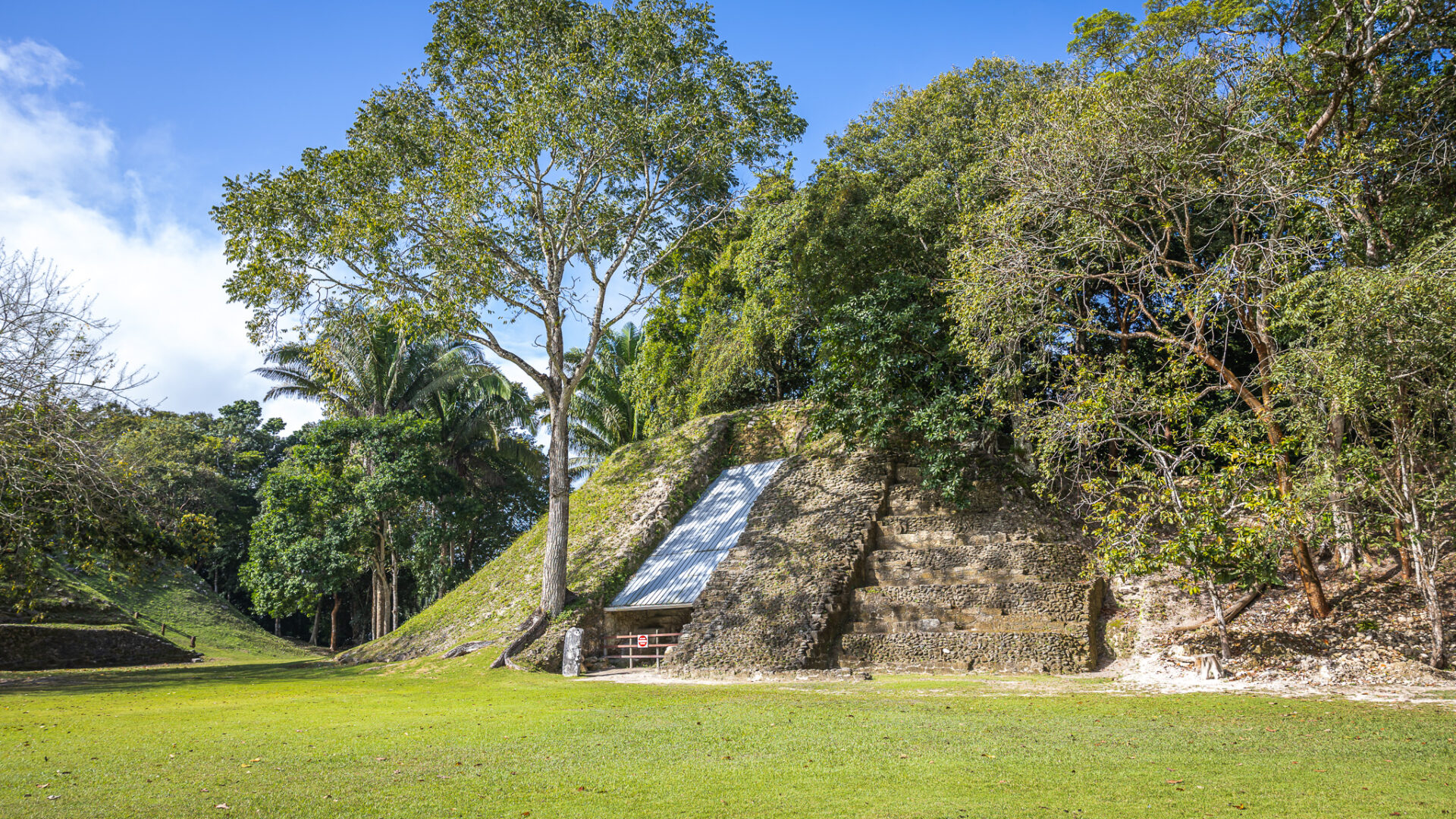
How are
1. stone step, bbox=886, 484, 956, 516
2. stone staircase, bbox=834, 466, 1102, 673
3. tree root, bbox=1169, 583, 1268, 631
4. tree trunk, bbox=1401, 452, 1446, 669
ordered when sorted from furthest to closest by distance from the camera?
stone step, bbox=886, 484, 956, 516, stone staircase, bbox=834, 466, 1102, 673, tree root, bbox=1169, 583, 1268, 631, tree trunk, bbox=1401, 452, 1446, 669

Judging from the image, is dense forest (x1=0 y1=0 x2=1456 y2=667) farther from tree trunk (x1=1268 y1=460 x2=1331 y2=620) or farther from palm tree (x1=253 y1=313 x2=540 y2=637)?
palm tree (x1=253 y1=313 x2=540 y2=637)

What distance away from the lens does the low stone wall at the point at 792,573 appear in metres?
14.0

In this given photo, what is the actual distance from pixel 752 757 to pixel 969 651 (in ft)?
26.6

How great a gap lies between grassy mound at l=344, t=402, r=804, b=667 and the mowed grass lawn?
695 cm

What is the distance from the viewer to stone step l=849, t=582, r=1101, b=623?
13.3 meters

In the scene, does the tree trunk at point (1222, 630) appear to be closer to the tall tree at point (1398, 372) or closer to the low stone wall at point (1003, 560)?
the tall tree at point (1398, 372)

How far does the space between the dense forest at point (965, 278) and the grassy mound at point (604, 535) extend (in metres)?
1.29

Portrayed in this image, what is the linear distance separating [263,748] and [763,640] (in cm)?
867

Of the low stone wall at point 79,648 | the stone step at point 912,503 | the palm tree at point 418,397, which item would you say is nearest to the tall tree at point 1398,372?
the stone step at point 912,503

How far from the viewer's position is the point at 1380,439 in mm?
10969

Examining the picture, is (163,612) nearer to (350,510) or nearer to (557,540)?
(350,510)

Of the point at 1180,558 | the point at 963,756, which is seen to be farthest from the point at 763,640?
the point at 963,756

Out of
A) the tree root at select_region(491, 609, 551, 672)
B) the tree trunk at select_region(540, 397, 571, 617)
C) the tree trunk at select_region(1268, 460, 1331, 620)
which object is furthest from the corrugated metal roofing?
the tree trunk at select_region(1268, 460, 1331, 620)

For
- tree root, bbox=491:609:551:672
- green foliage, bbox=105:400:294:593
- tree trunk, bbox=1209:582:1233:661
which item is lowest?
tree root, bbox=491:609:551:672
